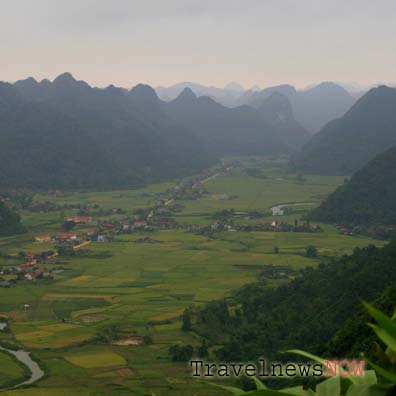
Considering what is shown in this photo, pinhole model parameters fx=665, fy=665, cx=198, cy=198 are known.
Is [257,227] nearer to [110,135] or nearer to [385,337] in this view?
[385,337]

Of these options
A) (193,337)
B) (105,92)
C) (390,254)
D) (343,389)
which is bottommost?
(193,337)

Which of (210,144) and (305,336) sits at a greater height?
(210,144)

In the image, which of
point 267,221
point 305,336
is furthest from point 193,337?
point 267,221

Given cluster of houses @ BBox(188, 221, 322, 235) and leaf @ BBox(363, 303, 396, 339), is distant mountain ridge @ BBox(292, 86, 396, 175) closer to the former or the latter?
cluster of houses @ BBox(188, 221, 322, 235)

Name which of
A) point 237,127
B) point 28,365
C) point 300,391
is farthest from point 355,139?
point 300,391

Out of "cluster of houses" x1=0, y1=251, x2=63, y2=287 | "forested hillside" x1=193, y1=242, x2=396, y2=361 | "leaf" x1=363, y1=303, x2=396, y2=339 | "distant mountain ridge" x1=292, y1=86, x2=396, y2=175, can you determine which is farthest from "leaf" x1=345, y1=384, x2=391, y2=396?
"distant mountain ridge" x1=292, y1=86, x2=396, y2=175

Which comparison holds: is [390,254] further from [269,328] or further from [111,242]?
[111,242]

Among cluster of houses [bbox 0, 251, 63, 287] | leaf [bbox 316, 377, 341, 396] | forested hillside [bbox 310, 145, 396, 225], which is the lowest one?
cluster of houses [bbox 0, 251, 63, 287]
